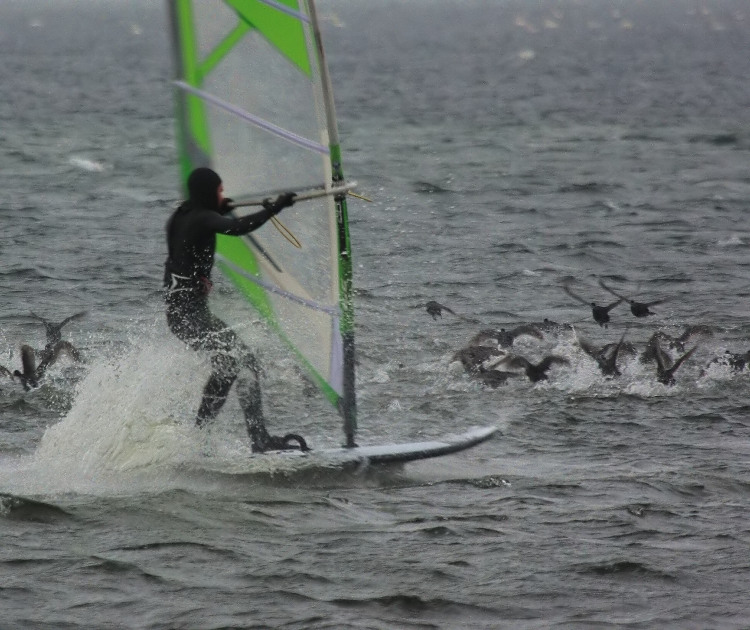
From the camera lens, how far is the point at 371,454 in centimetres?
946

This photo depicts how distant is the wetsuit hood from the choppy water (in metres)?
1.12

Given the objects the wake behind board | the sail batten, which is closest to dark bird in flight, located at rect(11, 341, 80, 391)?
the wake behind board

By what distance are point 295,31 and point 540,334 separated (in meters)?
5.30

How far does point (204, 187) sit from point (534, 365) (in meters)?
4.50

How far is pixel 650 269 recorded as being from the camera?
1748 centimetres

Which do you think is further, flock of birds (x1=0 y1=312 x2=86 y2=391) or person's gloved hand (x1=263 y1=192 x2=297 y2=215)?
flock of birds (x1=0 y1=312 x2=86 y2=391)

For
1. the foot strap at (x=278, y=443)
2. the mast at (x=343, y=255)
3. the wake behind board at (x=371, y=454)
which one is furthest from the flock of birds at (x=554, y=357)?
the foot strap at (x=278, y=443)

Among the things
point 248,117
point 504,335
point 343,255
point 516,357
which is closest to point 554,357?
point 516,357

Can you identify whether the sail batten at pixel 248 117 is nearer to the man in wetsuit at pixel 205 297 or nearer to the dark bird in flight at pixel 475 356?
the man in wetsuit at pixel 205 297

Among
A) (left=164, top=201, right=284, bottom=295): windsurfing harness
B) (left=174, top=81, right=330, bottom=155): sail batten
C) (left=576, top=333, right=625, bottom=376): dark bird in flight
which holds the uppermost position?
(left=174, top=81, right=330, bottom=155): sail batten

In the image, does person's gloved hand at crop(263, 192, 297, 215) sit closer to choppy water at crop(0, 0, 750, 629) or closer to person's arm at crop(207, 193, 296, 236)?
person's arm at crop(207, 193, 296, 236)

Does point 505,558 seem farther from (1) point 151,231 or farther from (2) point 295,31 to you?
(1) point 151,231

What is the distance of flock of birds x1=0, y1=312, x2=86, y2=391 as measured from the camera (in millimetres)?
11586

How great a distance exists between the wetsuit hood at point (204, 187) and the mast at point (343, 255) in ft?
2.36
